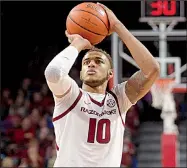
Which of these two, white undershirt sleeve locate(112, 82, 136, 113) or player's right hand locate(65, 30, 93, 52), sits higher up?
player's right hand locate(65, 30, 93, 52)

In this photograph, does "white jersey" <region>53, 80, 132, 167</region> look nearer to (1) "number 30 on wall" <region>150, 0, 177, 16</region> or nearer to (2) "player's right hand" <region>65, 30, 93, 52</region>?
(2) "player's right hand" <region>65, 30, 93, 52</region>

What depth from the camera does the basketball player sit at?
3.27 metres

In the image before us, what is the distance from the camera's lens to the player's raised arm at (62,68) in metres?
3.06

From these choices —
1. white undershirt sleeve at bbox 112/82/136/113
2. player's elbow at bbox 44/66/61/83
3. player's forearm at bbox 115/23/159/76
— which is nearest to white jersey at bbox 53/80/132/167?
white undershirt sleeve at bbox 112/82/136/113

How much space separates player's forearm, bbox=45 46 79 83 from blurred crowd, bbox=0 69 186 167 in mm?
5782

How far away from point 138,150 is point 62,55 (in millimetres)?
8198

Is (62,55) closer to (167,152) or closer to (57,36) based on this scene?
(167,152)

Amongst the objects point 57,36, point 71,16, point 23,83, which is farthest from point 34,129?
point 71,16

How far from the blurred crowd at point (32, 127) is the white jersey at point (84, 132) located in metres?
5.53

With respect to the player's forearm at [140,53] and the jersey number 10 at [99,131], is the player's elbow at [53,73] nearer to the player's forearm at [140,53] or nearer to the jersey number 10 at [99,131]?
the jersey number 10 at [99,131]

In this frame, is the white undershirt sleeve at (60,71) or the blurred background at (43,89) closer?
the white undershirt sleeve at (60,71)

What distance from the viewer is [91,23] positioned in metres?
3.42

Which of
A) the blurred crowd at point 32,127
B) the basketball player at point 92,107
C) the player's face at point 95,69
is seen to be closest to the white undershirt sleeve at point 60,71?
the basketball player at point 92,107

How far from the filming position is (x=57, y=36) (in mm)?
12297
